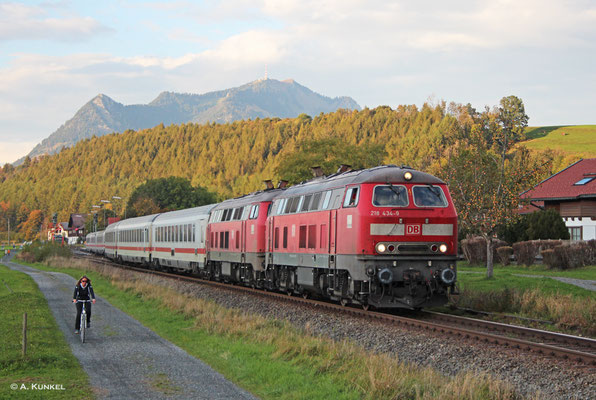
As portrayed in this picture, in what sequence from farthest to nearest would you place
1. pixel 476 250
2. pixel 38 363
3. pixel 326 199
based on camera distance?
pixel 476 250 < pixel 326 199 < pixel 38 363

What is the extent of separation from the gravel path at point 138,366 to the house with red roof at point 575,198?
3644cm

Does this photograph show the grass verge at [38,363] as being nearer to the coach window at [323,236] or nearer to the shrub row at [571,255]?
the coach window at [323,236]

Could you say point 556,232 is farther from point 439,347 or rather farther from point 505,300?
point 439,347

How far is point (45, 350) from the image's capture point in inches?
613

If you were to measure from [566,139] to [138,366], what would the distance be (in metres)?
165

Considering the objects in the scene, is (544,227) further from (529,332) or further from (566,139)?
(566,139)

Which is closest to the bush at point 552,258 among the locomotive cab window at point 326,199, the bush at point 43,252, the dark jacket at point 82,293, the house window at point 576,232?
the house window at point 576,232

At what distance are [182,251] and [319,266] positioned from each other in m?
22.9

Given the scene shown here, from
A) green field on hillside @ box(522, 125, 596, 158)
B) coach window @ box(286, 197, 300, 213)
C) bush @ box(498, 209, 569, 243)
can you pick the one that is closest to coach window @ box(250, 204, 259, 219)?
coach window @ box(286, 197, 300, 213)

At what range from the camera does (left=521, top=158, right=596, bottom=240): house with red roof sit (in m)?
50.8

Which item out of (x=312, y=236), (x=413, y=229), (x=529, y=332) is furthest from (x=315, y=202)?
(x=529, y=332)

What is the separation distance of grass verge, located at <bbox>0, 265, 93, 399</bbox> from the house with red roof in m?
37.5

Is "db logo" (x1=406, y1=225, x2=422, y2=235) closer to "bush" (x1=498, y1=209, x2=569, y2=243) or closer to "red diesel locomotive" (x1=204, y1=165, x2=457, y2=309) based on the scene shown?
"red diesel locomotive" (x1=204, y1=165, x2=457, y2=309)

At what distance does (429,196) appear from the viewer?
65.2 ft
